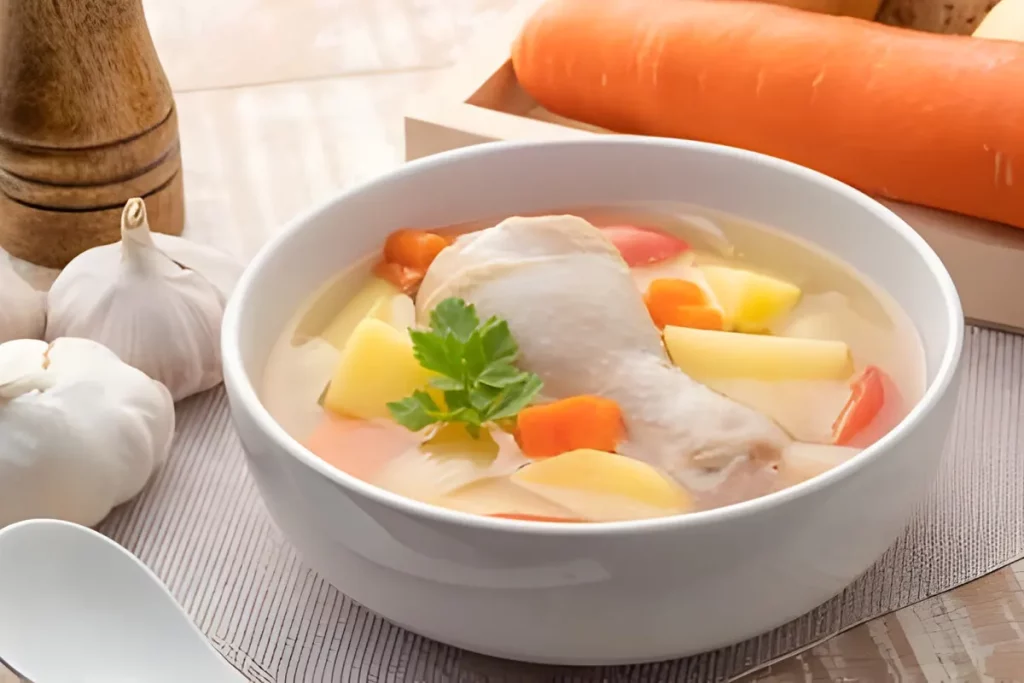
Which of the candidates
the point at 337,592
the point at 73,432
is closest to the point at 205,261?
the point at 73,432

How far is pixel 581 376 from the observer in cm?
61

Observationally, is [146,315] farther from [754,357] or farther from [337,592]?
[754,357]

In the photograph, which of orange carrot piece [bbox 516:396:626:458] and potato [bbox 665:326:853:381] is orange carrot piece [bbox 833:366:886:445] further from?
orange carrot piece [bbox 516:396:626:458]

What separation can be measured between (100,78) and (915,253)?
576 millimetres

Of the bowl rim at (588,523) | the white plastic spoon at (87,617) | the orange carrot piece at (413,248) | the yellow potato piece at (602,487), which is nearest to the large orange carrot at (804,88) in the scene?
the bowl rim at (588,523)

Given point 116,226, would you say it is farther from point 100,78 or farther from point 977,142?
point 977,142

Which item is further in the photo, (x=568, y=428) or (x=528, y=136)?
(x=528, y=136)

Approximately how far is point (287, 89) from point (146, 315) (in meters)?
0.51

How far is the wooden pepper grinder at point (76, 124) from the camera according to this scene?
83cm

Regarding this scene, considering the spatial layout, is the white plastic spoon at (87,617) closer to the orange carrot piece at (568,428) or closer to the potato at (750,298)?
the orange carrot piece at (568,428)

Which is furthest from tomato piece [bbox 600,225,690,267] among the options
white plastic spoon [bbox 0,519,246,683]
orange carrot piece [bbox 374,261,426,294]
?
white plastic spoon [bbox 0,519,246,683]

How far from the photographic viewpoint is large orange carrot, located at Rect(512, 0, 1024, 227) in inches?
33.0

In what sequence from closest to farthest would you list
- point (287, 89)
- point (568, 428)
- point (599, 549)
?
point (599, 549) → point (568, 428) → point (287, 89)

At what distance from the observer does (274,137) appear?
112cm
